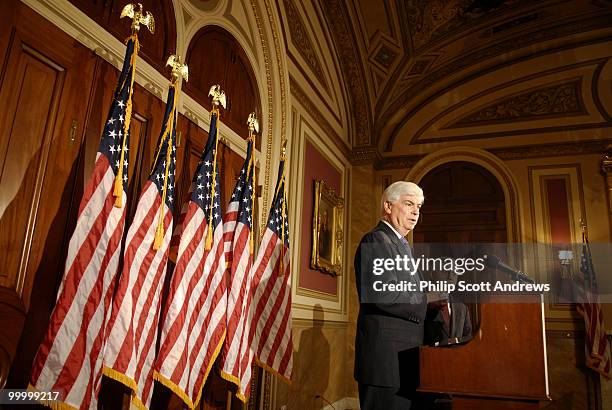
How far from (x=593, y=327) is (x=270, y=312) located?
4496mm

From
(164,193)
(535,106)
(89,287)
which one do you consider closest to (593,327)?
(535,106)

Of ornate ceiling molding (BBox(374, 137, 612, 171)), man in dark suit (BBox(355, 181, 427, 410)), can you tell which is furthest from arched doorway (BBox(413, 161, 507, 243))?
man in dark suit (BBox(355, 181, 427, 410))

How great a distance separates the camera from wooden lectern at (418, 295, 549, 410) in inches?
77.7

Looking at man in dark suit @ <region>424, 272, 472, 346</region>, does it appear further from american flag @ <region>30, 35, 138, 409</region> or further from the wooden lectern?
american flag @ <region>30, 35, 138, 409</region>

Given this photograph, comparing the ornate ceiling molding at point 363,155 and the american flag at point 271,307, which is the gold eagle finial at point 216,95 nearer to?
the american flag at point 271,307

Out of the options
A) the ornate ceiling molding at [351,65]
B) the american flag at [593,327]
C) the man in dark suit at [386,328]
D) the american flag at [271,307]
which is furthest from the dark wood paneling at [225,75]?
the american flag at [593,327]

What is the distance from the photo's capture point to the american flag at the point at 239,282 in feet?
10.7

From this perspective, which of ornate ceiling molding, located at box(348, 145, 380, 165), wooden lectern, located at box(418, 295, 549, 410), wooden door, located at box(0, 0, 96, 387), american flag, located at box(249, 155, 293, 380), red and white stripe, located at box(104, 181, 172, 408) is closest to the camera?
wooden lectern, located at box(418, 295, 549, 410)

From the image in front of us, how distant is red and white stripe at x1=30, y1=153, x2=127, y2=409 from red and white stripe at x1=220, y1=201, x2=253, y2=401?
1.13 meters

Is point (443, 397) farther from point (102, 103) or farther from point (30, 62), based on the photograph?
point (30, 62)

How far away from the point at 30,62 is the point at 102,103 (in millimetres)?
456

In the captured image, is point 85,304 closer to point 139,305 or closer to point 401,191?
point 139,305

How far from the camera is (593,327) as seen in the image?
6016 millimetres

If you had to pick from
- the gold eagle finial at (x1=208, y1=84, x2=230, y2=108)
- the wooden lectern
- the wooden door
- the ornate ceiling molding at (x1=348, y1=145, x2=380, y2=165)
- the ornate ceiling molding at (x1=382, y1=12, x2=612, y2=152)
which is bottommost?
the wooden lectern
